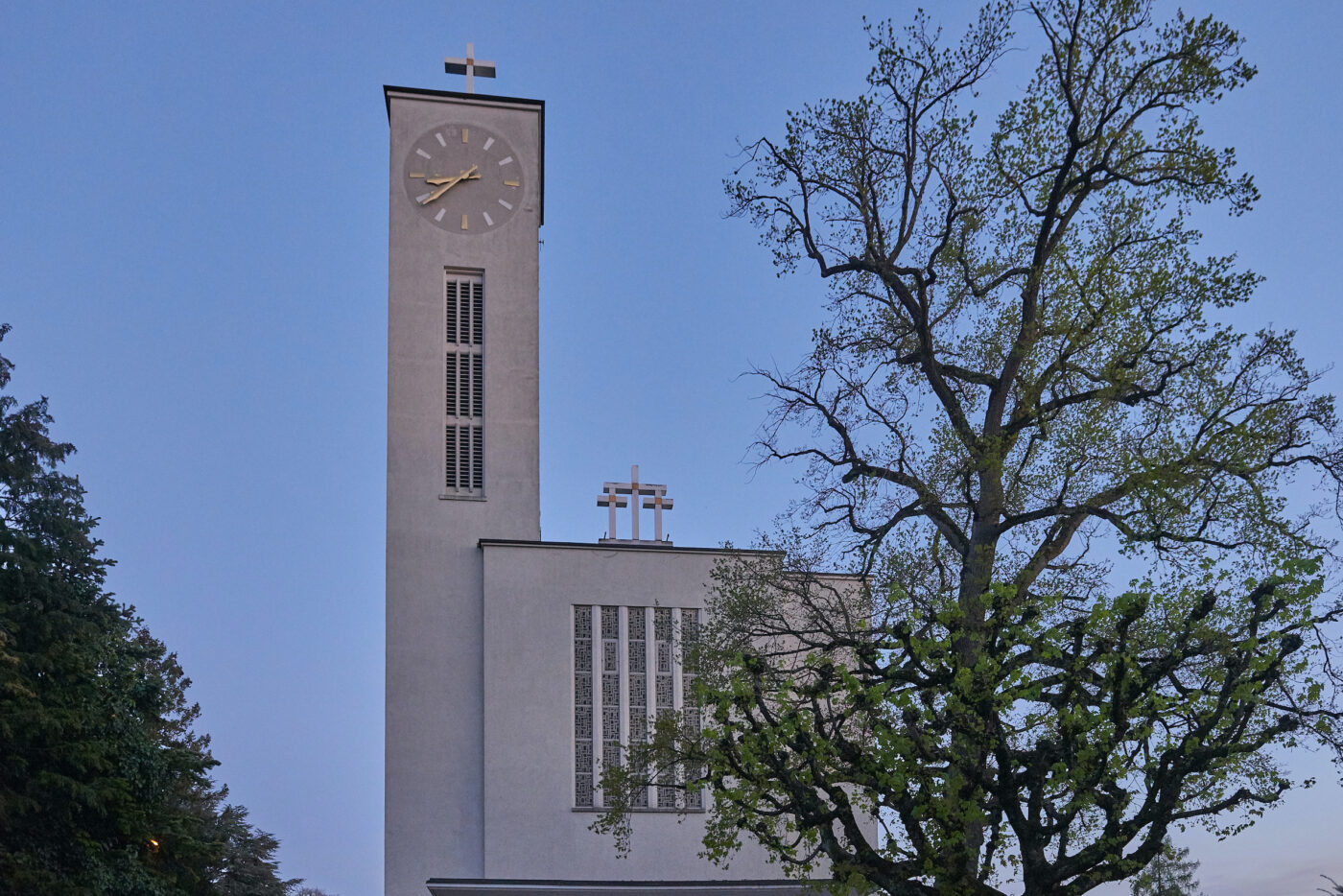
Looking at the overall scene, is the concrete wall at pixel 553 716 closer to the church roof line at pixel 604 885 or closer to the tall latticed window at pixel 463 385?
the church roof line at pixel 604 885

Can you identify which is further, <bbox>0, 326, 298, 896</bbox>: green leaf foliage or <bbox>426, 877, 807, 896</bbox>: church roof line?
<bbox>426, 877, 807, 896</bbox>: church roof line

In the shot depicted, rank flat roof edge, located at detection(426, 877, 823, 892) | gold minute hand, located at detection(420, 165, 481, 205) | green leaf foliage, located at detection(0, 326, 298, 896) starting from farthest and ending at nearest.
Answer: 1. gold minute hand, located at detection(420, 165, 481, 205)
2. flat roof edge, located at detection(426, 877, 823, 892)
3. green leaf foliage, located at detection(0, 326, 298, 896)

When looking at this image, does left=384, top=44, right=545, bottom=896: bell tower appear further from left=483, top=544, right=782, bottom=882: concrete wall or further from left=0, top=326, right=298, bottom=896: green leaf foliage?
left=0, top=326, right=298, bottom=896: green leaf foliage

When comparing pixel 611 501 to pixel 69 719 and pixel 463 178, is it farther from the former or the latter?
pixel 69 719

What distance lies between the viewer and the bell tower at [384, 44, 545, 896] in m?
A: 27.6

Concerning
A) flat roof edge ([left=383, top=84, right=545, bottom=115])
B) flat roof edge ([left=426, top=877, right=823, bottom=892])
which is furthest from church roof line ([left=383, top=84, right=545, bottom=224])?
flat roof edge ([left=426, top=877, right=823, bottom=892])

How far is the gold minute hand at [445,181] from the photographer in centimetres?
3111

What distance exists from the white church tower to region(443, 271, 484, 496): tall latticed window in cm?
4

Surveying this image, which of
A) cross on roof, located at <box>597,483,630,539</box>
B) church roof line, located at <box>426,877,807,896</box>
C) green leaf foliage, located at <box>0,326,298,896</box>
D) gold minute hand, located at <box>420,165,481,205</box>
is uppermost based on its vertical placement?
gold minute hand, located at <box>420,165,481,205</box>

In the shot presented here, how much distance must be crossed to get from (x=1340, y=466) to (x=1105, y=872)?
16.3 feet

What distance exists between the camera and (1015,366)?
51.6ft

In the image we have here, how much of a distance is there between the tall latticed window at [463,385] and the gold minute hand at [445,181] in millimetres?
1599

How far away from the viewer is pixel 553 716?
27.8 meters

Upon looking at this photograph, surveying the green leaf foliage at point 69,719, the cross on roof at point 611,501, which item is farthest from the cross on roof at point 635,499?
the green leaf foliage at point 69,719
